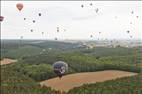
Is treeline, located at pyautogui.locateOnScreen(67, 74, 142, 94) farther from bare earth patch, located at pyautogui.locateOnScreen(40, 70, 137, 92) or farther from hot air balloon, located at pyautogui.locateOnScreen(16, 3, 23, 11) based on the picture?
Answer: hot air balloon, located at pyautogui.locateOnScreen(16, 3, 23, 11)

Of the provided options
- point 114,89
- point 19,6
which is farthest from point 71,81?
point 19,6

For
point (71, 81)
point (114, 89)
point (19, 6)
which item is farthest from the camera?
point (71, 81)

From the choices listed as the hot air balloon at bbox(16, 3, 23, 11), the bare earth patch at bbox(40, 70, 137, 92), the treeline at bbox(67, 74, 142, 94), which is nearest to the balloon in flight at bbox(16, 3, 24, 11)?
the hot air balloon at bbox(16, 3, 23, 11)

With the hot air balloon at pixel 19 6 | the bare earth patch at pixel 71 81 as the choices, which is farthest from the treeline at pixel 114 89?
the hot air balloon at pixel 19 6

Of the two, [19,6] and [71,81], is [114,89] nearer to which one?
[71,81]

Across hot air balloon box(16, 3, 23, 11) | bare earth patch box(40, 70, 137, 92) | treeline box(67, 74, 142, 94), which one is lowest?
bare earth patch box(40, 70, 137, 92)

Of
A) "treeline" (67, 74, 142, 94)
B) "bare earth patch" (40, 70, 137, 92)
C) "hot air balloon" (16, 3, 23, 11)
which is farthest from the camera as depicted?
"bare earth patch" (40, 70, 137, 92)

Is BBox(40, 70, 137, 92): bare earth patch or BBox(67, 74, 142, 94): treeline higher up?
BBox(67, 74, 142, 94): treeline

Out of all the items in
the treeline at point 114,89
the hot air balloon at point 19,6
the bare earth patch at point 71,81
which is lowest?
the bare earth patch at point 71,81

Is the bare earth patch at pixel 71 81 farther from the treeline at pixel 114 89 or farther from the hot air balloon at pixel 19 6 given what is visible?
the hot air balloon at pixel 19 6

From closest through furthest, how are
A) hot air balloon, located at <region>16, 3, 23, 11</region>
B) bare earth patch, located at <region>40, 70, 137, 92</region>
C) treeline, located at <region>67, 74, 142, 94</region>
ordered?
treeline, located at <region>67, 74, 142, 94</region> → hot air balloon, located at <region>16, 3, 23, 11</region> → bare earth patch, located at <region>40, 70, 137, 92</region>

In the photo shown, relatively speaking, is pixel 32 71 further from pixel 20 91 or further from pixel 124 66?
pixel 20 91

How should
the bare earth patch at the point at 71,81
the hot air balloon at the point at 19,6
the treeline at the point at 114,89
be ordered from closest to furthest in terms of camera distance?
the treeline at the point at 114,89 < the hot air balloon at the point at 19,6 < the bare earth patch at the point at 71,81

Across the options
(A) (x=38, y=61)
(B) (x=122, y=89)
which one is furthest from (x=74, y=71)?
(B) (x=122, y=89)
